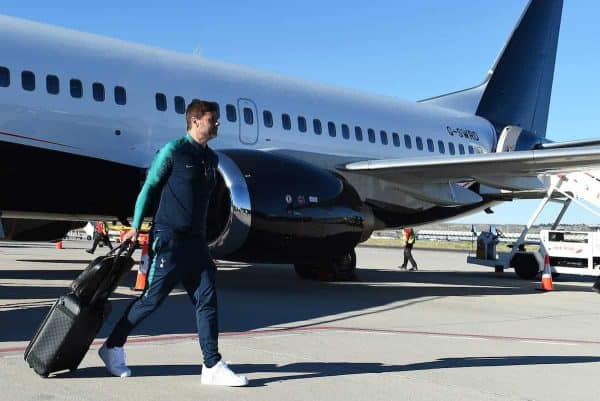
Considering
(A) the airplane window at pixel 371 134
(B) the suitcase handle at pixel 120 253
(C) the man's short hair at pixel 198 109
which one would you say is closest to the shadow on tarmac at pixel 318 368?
(B) the suitcase handle at pixel 120 253

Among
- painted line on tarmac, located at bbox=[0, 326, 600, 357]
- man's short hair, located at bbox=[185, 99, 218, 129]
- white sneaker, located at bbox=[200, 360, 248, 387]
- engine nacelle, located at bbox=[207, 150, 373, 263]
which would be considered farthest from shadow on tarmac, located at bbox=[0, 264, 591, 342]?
man's short hair, located at bbox=[185, 99, 218, 129]

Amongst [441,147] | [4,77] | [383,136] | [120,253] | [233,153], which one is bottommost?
[120,253]

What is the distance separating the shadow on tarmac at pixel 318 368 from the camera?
4.27m

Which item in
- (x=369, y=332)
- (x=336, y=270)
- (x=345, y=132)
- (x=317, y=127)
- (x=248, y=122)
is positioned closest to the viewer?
(x=369, y=332)

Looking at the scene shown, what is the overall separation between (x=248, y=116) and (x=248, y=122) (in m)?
0.11

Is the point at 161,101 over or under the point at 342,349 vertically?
over

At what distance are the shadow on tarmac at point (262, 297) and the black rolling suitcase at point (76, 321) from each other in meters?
1.30

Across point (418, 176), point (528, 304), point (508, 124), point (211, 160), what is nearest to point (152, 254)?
point (211, 160)

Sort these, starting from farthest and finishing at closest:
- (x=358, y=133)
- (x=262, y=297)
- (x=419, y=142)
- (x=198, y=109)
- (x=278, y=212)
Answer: (x=419, y=142)
(x=358, y=133)
(x=262, y=297)
(x=278, y=212)
(x=198, y=109)

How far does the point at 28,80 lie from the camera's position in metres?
8.84

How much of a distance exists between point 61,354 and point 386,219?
8507 mm

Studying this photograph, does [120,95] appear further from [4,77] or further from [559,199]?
[559,199]

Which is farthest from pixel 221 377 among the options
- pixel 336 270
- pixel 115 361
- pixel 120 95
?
pixel 336 270

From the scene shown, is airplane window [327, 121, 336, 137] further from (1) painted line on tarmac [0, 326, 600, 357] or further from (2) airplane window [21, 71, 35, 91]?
(1) painted line on tarmac [0, 326, 600, 357]
